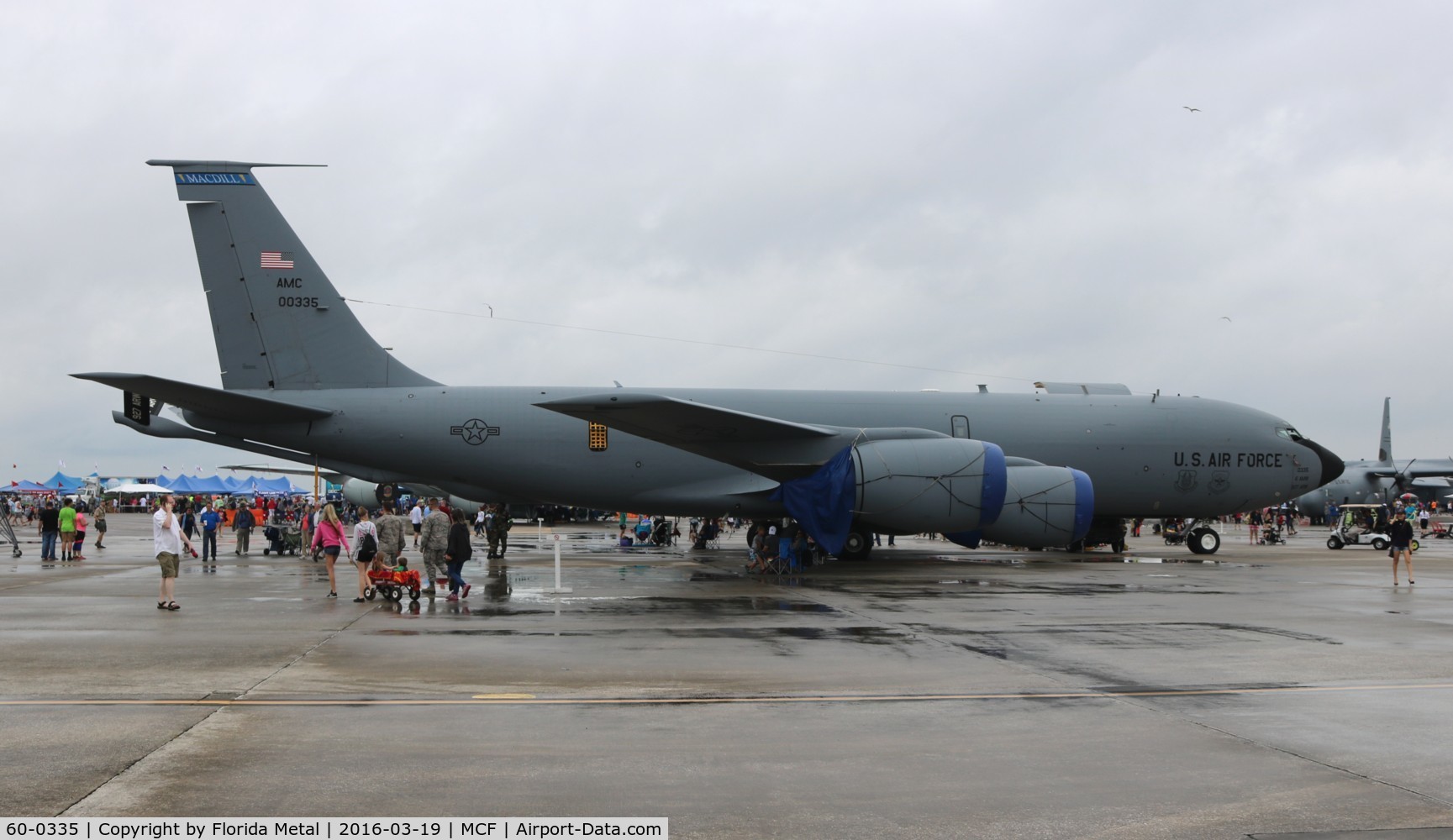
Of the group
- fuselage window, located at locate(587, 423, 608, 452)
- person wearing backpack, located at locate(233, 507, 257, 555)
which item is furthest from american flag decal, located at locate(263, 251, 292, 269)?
person wearing backpack, located at locate(233, 507, 257, 555)

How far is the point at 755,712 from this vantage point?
292 inches

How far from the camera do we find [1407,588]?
17.5 m

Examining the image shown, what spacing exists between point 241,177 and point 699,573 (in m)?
12.1

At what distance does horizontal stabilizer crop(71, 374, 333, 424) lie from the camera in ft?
63.4

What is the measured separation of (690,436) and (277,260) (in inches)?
367

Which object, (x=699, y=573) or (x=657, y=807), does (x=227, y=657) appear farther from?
(x=699, y=573)

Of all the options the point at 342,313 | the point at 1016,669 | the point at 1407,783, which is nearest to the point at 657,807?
the point at 1407,783

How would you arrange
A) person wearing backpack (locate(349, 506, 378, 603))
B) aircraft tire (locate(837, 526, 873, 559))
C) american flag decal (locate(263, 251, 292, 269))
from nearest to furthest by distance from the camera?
person wearing backpack (locate(349, 506, 378, 603)), american flag decal (locate(263, 251, 292, 269)), aircraft tire (locate(837, 526, 873, 559))

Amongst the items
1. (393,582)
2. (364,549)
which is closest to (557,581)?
(393,582)

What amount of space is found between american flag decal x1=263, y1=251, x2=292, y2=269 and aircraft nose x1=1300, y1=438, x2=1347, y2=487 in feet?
76.7

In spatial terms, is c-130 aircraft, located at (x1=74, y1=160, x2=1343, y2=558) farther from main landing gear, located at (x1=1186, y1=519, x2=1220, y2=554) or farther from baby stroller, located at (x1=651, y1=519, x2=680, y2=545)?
baby stroller, located at (x1=651, y1=519, x2=680, y2=545)

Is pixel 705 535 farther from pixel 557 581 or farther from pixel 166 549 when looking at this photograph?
pixel 166 549

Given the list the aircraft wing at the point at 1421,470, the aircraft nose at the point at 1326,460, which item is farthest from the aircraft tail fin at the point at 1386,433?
the aircraft nose at the point at 1326,460

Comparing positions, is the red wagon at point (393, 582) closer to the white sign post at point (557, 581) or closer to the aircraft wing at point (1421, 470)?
the white sign post at point (557, 581)
